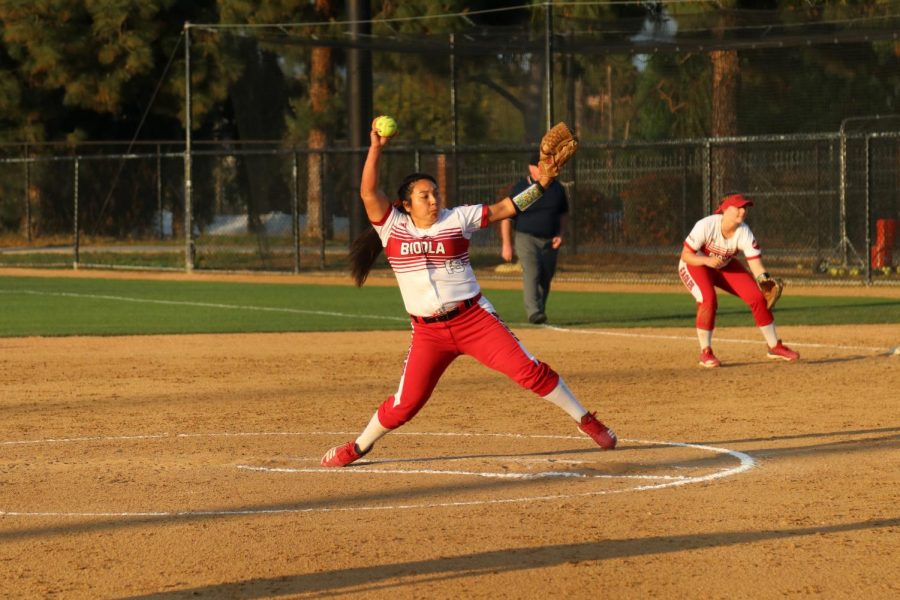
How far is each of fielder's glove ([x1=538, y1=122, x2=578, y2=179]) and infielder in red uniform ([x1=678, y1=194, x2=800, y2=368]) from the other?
5.92m

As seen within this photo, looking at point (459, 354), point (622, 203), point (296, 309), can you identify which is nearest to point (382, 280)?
point (622, 203)

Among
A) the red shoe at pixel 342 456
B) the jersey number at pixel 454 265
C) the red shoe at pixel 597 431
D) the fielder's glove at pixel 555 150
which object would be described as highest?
the fielder's glove at pixel 555 150

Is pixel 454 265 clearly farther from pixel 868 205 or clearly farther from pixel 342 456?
pixel 868 205

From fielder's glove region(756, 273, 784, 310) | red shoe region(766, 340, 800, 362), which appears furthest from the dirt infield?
fielder's glove region(756, 273, 784, 310)

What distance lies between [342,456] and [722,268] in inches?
270

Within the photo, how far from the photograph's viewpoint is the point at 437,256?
8.77 metres

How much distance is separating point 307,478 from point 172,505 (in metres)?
1.02

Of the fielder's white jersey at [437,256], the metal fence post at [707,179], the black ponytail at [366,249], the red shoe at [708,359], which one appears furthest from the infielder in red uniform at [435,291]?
the metal fence post at [707,179]

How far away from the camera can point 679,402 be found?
12.1 metres

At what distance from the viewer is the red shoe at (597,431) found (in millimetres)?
9188

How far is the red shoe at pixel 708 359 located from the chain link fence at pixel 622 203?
9.71 meters

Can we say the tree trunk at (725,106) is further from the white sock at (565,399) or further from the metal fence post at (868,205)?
the white sock at (565,399)

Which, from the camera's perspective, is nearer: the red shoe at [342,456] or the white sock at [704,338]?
the red shoe at [342,456]

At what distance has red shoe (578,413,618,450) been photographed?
9188 mm
